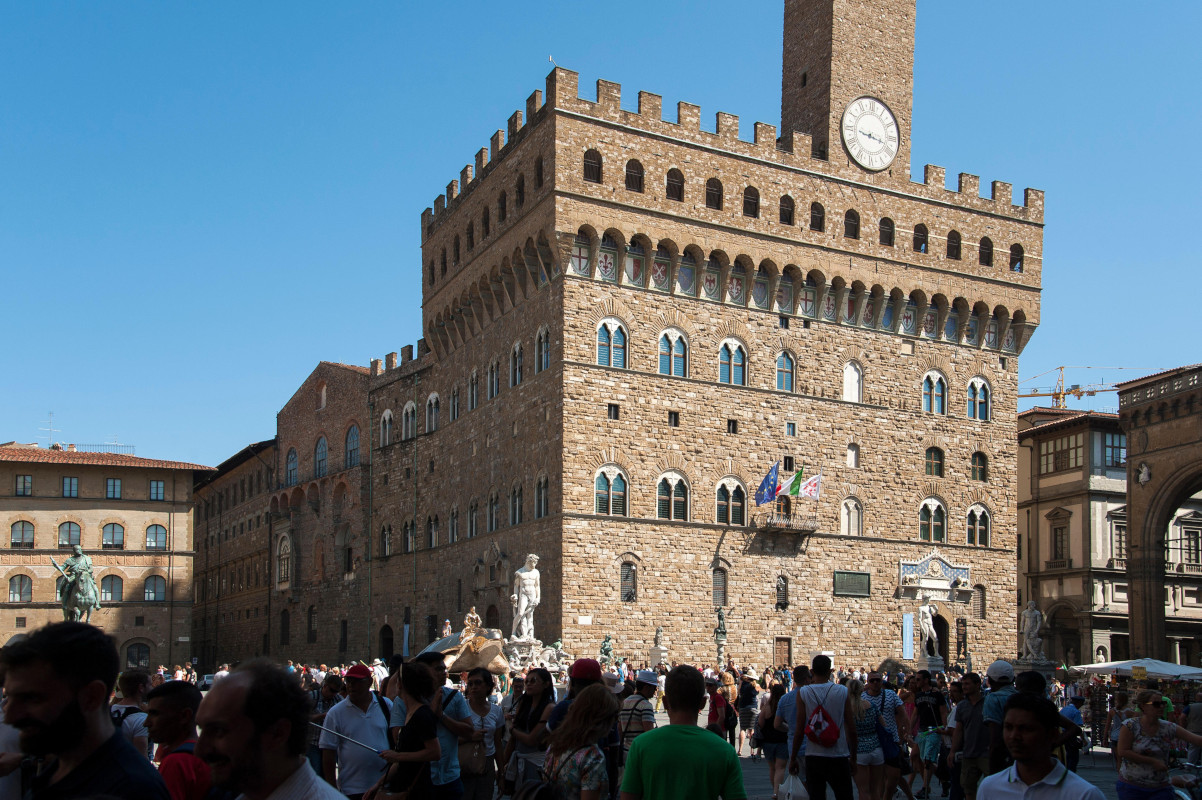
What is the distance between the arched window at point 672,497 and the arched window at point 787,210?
8247 mm

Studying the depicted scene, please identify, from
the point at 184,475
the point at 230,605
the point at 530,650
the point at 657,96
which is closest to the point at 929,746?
the point at 530,650

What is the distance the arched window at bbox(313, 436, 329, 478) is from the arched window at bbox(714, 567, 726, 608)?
22.4 meters

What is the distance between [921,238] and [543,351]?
1276 centimetres

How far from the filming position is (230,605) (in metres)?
62.4

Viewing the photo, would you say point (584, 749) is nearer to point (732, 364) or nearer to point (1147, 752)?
point (1147, 752)

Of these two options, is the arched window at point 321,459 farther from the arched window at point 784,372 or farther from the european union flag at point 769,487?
the european union flag at point 769,487

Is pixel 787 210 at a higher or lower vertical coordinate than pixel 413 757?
higher

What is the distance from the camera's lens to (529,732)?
349 inches

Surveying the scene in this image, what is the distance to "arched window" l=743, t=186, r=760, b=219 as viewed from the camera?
35.7 meters

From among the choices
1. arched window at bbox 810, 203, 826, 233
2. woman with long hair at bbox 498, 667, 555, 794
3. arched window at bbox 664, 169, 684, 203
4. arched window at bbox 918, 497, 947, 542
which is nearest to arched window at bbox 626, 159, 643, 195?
arched window at bbox 664, 169, 684, 203

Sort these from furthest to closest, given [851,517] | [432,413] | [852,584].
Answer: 1. [432,413]
2. [851,517]
3. [852,584]

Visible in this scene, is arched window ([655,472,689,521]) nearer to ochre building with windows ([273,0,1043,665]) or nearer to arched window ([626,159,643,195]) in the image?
ochre building with windows ([273,0,1043,665])

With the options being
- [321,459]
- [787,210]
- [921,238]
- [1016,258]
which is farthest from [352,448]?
[1016,258]

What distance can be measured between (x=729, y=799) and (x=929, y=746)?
978 cm
